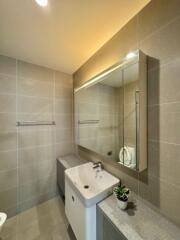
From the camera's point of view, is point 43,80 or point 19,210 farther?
point 43,80

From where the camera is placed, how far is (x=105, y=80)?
1410mm

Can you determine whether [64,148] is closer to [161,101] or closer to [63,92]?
[63,92]

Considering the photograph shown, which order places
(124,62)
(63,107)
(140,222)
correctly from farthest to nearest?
(63,107), (124,62), (140,222)

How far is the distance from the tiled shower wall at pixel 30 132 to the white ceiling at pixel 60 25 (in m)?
0.36

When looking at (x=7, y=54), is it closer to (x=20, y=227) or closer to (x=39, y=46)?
(x=39, y=46)

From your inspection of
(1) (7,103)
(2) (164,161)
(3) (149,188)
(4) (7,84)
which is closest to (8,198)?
(1) (7,103)

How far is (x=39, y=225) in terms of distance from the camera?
157 centimetres

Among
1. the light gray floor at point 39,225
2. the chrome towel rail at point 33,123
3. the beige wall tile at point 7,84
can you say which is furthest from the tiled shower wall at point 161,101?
the beige wall tile at point 7,84

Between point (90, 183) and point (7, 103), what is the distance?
61.3 inches

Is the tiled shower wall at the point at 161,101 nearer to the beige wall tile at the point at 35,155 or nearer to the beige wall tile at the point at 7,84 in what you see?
the beige wall tile at the point at 35,155

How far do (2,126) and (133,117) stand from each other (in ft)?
5.57

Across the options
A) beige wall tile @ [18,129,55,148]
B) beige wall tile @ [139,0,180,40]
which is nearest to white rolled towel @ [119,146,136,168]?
beige wall tile @ [139,0,180,40]

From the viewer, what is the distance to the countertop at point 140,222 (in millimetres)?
734

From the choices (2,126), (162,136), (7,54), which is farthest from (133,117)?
(7,54)
